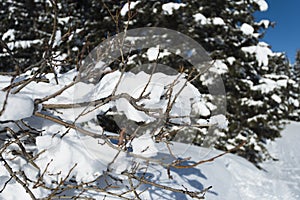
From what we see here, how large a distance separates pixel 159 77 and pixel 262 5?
6.55 m

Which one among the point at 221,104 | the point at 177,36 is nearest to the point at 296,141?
the point at 221,104

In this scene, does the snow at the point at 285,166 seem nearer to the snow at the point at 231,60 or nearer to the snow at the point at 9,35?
the snow at the point at 231,60

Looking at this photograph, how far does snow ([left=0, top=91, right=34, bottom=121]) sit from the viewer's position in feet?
4.08

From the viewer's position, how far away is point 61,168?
1.67 meters

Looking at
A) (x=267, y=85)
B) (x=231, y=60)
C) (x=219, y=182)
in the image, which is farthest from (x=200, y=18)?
(x=219, y=182)

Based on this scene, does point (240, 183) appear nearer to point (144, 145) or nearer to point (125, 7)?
point (144, 145)

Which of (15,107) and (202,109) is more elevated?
(202,109)

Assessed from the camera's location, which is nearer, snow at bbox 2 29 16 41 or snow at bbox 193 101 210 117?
snow at bbox 193 101 210 117

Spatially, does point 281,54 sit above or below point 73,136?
above

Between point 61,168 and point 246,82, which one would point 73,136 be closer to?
point 61,168

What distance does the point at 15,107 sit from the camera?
49.8 inches

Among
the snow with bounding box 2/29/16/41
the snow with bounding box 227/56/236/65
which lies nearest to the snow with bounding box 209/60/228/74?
the snow with bounding box 227/56/236/65

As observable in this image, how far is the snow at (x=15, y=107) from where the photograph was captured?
1243mm

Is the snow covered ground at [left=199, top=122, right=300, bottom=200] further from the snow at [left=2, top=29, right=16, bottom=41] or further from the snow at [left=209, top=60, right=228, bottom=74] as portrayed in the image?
the snow at [left=2, top=29, right=16, bottom=41]
